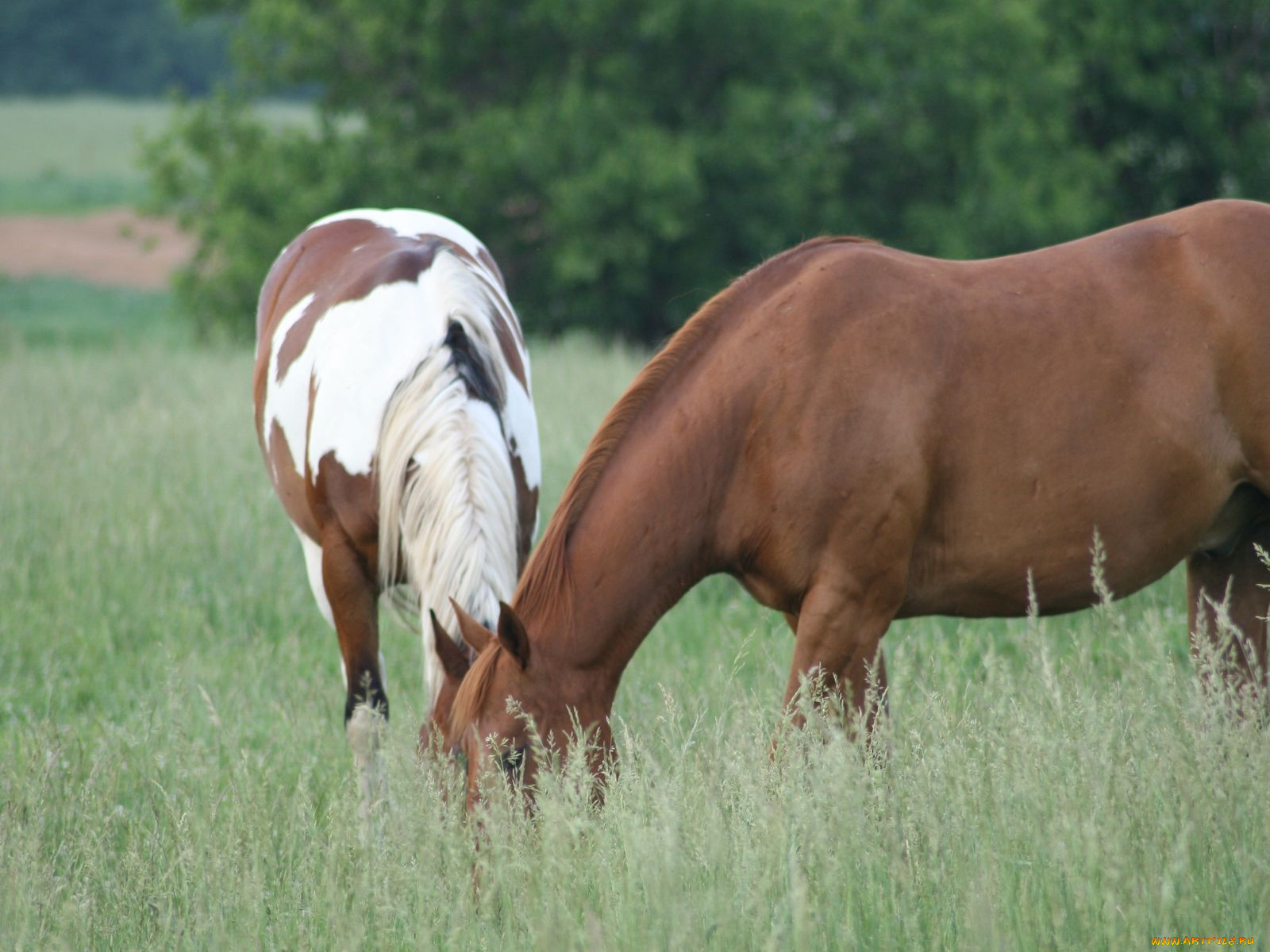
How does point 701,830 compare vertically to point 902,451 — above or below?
below

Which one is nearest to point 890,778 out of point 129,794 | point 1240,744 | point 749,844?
point 749,844

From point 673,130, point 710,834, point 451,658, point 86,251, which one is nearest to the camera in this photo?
point 710,834

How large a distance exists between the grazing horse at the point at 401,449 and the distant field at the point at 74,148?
2992 cm

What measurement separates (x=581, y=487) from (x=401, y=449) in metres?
0.75

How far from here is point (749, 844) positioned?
A: 9.00 ft

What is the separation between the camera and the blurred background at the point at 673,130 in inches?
654

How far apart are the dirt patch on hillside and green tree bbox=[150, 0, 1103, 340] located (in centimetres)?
1295

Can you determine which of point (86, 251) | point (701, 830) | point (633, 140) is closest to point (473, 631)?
point (701, 830)

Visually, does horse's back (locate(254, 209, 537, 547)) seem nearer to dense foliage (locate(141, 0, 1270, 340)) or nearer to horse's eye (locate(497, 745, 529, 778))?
horse's eye (locate(497, 745, 529, 778))

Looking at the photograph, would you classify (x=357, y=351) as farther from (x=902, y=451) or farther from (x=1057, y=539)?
(x=1057, y=539)

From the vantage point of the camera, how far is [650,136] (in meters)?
16.3

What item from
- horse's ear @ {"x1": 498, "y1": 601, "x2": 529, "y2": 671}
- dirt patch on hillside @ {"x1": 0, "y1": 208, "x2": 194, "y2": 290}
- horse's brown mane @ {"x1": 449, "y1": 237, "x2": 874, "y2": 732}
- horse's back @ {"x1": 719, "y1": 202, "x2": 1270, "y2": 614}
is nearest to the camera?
horse's ear @ {"x1": 498, "y1": 601, "x2": 529, "y2": 671}

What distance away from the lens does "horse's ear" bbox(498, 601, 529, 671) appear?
123 inches

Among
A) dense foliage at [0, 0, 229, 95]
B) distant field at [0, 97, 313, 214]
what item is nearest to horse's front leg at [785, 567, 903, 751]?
distant field at [0, 97, 313, 214]
